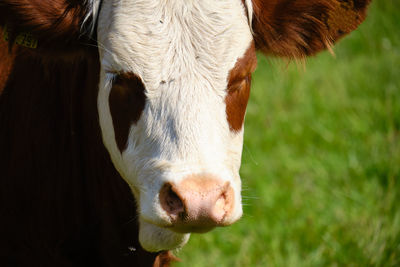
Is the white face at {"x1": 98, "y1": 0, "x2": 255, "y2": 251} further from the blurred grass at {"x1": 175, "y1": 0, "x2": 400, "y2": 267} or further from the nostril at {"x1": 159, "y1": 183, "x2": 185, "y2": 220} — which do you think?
the blurred grass at {"x1": 175, "y1": 0, "x2": 400, "y2": 267}

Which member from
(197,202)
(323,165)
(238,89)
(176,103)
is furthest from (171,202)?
(323,165)

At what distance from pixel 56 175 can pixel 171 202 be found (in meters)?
0.82

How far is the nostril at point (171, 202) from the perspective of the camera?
207 cm

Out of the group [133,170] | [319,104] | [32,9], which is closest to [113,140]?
[133,170]

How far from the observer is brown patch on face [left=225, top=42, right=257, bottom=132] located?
2340 millimetres

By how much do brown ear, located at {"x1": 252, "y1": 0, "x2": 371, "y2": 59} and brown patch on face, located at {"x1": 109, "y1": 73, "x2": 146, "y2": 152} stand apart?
2.19 feet

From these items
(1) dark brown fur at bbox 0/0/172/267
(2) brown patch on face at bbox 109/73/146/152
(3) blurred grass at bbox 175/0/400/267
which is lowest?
(3) blurred grass at bbox 175/0/400/267

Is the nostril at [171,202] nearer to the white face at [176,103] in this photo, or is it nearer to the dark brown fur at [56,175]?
the white face at [176,103]

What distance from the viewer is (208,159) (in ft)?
6.93

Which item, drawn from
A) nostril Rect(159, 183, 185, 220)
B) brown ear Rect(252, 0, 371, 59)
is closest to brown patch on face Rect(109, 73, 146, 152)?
nostril Rect(159, 183, 185, 220)

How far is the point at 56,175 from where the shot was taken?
105 inches

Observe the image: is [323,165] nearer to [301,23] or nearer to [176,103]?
[301,23]

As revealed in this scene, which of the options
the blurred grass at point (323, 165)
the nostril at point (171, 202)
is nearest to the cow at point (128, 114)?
the nostril at point (171, 202)

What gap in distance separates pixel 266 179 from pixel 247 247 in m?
1.02
